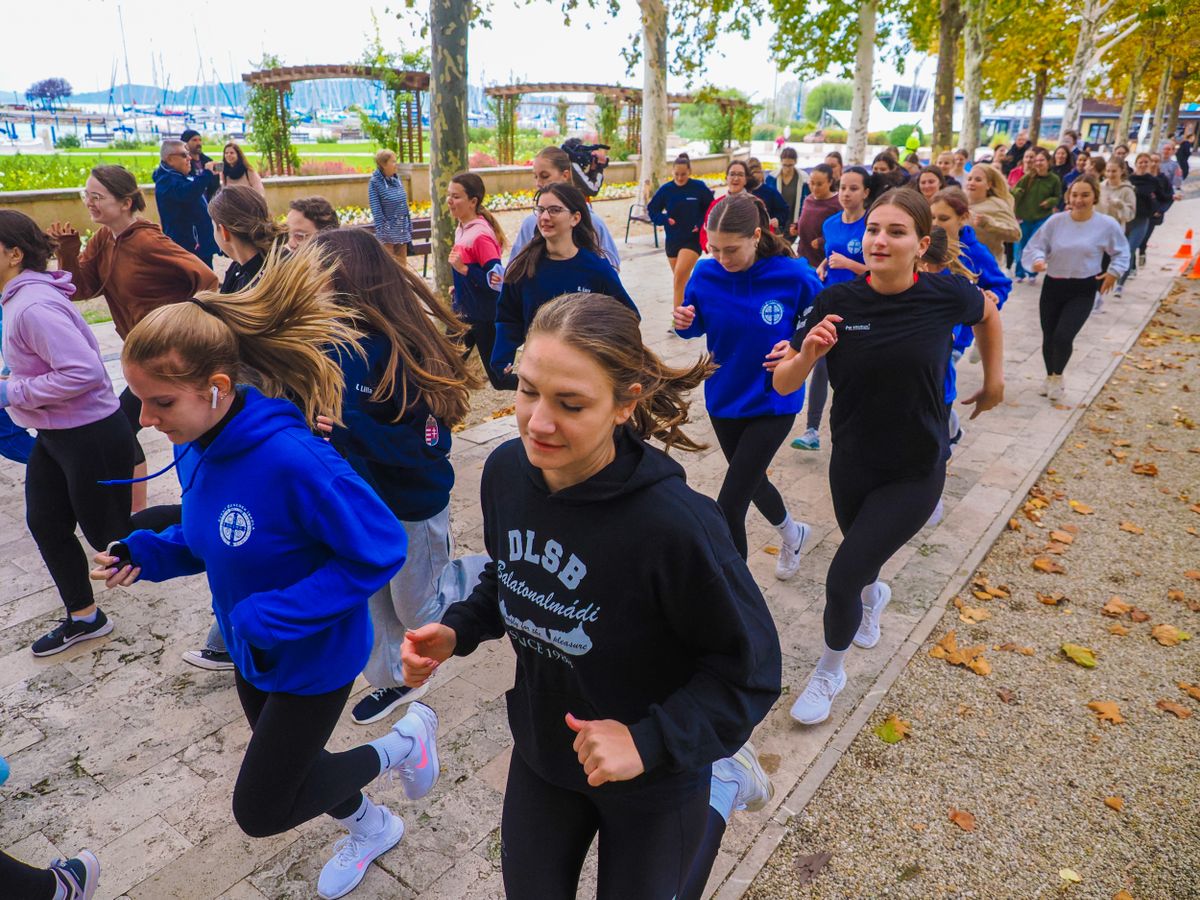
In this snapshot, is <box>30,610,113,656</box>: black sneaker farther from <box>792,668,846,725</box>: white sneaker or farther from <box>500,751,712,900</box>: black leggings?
<box>792,668,846,725</box>: white sneaker

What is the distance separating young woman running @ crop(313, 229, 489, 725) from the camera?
133 inches

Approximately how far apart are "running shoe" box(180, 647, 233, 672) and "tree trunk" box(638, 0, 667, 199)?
15.2 m

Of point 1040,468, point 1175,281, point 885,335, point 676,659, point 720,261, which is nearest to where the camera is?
point 676,659

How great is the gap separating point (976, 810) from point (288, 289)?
10.5ft

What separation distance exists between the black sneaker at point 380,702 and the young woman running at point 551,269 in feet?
6.39

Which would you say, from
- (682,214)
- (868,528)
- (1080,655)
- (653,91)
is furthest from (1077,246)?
(653,91)

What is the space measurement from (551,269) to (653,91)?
13.2m

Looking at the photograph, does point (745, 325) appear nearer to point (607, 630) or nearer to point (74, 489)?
point (607, 630)

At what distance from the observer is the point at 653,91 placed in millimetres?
16828

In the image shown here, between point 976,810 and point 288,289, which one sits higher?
point 288,289

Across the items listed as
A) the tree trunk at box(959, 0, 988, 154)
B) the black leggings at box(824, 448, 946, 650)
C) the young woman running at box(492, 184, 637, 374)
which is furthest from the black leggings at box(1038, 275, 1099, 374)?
the tree trunk at box(959, 0, 988, 154)

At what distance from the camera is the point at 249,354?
2666 mm

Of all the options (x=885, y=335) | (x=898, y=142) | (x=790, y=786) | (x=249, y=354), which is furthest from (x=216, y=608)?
(x=898, y=142)

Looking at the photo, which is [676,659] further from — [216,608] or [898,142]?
[898,142]
